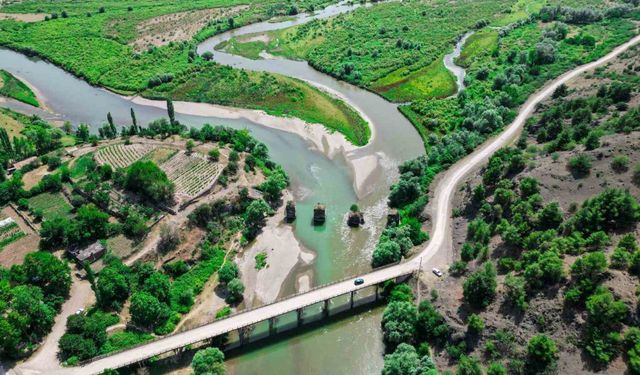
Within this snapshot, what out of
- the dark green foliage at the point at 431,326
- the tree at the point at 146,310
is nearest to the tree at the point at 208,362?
the tree at the point at 146,310

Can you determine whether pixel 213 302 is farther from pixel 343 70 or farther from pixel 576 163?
pixel 343 70

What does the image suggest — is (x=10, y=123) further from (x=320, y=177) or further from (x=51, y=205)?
(x=320, y=177)

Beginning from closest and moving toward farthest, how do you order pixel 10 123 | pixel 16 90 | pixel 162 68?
pixel 10 123 < pixel 16 90 < pixel 162 68

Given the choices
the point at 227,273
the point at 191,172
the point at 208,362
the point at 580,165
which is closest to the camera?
the point at 208,362

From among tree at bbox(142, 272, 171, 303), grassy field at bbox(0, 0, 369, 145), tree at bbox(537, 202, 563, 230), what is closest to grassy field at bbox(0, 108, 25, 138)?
grassy field at bbox(0, 0, 369, 145)

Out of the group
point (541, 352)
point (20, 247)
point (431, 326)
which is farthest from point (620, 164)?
point (20, 247)

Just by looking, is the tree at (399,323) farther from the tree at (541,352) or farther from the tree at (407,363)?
the tree at (541,352)

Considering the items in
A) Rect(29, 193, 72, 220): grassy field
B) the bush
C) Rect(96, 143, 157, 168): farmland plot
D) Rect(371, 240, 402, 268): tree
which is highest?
the bush

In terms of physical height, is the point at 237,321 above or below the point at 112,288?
below

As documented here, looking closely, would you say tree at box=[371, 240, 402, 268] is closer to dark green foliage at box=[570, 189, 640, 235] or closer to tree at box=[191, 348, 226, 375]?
dark green foliage at box=[570, 189, 640, 235]
